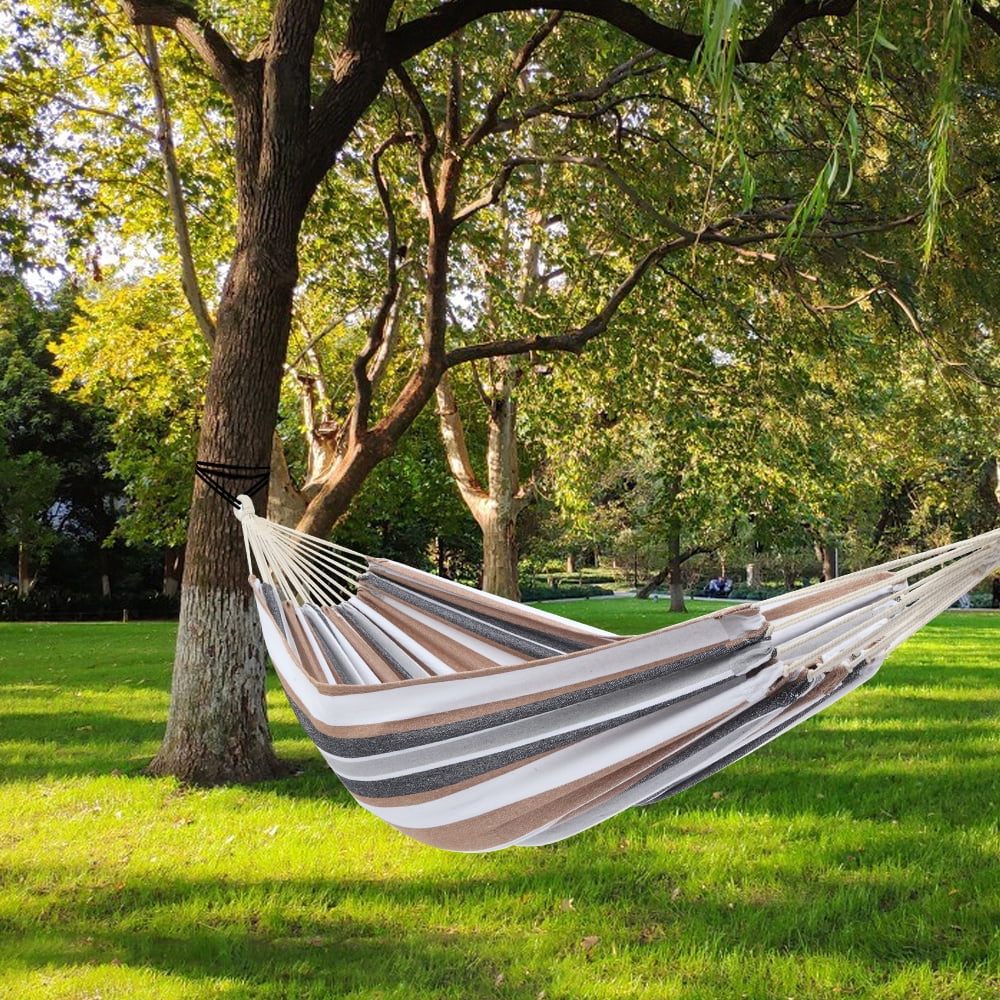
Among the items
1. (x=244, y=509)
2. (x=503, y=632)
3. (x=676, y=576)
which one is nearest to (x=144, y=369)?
(x=244, y=509)

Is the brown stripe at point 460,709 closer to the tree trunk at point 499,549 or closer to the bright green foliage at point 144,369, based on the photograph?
the tree trunk at point 499,549

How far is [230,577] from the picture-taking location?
138 inches

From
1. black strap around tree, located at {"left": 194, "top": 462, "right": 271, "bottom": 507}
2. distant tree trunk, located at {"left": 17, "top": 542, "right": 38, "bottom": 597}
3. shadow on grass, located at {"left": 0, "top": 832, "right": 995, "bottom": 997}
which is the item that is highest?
black strap around tree, located at {"left": 194, "top": 462, "right": 271, "bottom": 507}

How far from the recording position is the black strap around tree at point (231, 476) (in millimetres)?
3463

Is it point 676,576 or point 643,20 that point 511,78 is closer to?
point 643,20

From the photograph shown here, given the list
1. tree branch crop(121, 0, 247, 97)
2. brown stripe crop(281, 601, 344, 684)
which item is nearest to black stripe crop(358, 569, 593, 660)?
brown stripe crop(281, 601, 344, 684)

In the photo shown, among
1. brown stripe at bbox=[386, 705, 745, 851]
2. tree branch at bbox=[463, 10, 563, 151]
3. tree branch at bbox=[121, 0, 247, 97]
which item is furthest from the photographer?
tree branch at bbox=[463, 10, 563, 151]

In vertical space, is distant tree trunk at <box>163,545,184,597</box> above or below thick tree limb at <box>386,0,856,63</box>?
below

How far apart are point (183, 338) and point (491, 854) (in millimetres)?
7264

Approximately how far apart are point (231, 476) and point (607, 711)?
2.20 meters

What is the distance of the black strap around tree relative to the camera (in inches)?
136

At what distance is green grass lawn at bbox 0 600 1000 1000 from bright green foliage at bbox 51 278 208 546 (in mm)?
5746

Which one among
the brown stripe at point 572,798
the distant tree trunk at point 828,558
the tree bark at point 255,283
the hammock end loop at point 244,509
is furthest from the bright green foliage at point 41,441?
the distant tree trunk at point 828,558

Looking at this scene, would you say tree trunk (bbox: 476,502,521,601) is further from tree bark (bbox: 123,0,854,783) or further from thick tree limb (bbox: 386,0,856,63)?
thick tree limb (bbox: 386,0,856,63)
